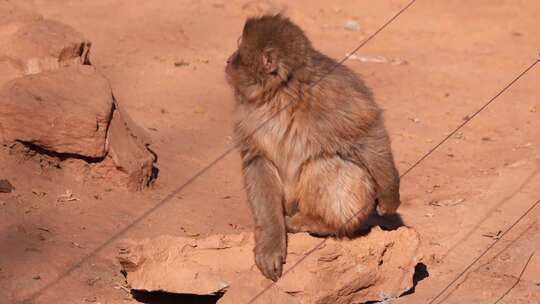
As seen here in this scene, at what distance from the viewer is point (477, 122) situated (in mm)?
8828

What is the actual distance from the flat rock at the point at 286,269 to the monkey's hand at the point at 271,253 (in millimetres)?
53

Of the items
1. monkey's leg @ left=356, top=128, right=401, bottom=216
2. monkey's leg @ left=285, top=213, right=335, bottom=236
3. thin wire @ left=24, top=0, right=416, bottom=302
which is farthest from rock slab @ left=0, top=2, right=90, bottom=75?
monkey's leg @ left=356, top=128, right=401, bottom=216

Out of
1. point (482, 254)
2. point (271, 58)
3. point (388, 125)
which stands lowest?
point (388, 125)

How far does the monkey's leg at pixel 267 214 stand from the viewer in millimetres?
5195

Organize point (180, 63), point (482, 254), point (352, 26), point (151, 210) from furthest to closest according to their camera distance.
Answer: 1. point (352, 26)
2. point (180, 63)
3. point (151, 210)
4. point (482, 254)

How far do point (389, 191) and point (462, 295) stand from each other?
2.43 feet

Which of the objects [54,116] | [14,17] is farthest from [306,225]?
[14,17]

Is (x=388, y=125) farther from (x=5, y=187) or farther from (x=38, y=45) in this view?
(x=5, y=187)

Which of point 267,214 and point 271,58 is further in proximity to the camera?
point 267,214

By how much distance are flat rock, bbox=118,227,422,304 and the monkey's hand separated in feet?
0.17

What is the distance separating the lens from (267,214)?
532cm

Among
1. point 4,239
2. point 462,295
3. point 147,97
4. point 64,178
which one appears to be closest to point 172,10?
point 147,97

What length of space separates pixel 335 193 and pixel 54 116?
2.16 m

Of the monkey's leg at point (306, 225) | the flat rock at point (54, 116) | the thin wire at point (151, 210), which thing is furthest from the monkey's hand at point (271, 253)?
the flat rock at point (54, 116)
